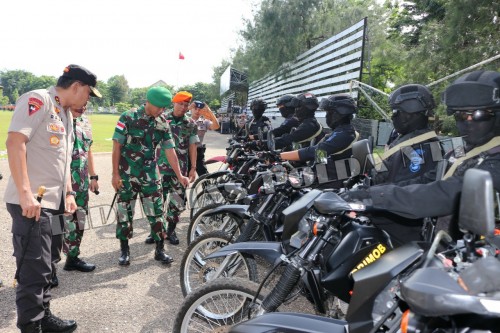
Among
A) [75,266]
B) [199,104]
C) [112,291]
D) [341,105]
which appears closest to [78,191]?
[75,266]

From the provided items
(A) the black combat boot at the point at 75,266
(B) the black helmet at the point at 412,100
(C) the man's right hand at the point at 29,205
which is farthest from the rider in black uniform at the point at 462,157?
(A) the black combat boot at the point at 75,266

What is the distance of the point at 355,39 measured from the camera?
16203 millimetres

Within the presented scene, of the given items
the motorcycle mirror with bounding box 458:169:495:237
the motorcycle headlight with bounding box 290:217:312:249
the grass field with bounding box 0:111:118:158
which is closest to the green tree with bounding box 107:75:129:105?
the grass field with bounding box 0:111:118:158

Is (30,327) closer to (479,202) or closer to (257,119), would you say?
(479,202)

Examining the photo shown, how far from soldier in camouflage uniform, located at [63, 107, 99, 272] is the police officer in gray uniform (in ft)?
3.94

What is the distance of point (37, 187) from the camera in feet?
8.98

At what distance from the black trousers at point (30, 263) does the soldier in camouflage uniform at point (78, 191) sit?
52.9 inches

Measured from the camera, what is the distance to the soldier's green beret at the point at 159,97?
4148 mm

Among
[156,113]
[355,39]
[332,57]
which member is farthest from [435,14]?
[156,113]


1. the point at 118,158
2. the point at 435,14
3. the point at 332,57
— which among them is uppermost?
the point at 435,14

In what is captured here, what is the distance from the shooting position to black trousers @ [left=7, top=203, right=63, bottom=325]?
104 inches

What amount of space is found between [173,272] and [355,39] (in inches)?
572

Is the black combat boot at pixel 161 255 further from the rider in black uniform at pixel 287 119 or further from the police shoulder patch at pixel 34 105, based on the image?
the rider in black uniform at pixel 287 119

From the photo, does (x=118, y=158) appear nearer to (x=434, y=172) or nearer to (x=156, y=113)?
(x=156, y=113)
